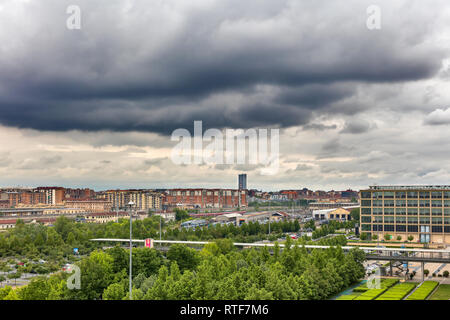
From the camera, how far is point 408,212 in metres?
51.9

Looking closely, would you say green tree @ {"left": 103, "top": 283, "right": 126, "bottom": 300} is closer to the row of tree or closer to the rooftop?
the row of tree

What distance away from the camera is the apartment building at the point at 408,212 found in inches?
1967

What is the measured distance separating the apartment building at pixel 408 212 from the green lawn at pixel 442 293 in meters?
25.2

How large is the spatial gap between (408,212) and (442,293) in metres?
28.9

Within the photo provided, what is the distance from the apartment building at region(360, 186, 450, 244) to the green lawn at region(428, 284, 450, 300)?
82.8ft

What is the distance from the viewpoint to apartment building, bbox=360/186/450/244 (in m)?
50.0

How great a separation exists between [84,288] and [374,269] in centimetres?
2190

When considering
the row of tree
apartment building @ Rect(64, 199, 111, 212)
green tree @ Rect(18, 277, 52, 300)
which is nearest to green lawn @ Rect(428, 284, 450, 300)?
the row of tree

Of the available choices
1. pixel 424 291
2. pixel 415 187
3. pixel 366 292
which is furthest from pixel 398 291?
pixel 415 187

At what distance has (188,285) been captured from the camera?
18.6 m

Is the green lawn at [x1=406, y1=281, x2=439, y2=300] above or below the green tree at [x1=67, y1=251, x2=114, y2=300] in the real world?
below
